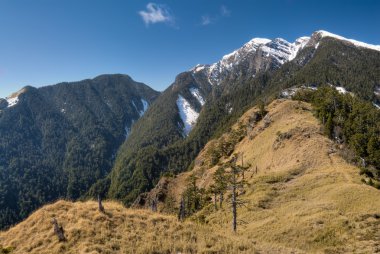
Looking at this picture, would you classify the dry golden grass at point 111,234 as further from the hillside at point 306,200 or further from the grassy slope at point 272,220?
the hillside at point 306,200

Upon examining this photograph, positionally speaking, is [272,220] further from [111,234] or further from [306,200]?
[111,234]

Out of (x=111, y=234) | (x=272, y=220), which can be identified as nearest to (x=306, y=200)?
(x=272, y=220)

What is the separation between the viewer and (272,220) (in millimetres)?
44969

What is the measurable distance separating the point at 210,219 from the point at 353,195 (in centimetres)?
2684

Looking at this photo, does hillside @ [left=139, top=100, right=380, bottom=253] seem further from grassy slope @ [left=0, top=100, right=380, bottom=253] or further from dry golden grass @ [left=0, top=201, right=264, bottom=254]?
dry golden grass @ [left=0, top=201, right=264, bottom=254]

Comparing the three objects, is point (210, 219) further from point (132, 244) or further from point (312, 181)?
point (132, 244)

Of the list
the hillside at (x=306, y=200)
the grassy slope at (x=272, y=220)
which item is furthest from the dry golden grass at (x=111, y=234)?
the hillside at (x=306, y=200)

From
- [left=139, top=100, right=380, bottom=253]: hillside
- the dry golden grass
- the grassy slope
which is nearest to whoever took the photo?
the dry golden grass

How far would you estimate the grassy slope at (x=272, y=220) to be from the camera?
1802 cm

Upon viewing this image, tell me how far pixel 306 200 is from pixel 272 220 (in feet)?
32.8

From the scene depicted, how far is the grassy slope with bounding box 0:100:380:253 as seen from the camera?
1802 centimetres

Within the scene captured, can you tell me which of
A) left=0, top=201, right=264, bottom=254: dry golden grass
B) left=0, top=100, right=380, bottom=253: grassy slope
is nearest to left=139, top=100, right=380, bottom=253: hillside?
left=0, top=100, right=380, bottom=253: grassy slope

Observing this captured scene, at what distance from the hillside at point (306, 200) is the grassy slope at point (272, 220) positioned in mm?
106

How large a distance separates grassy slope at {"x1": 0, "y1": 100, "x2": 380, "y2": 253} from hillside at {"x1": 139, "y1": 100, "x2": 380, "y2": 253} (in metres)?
0.11
